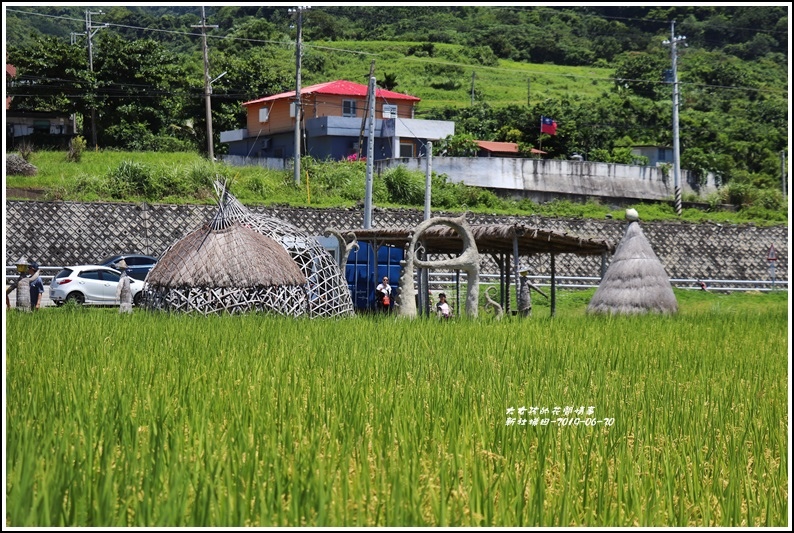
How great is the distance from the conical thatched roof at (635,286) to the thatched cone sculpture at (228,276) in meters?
5.37

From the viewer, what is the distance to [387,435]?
177 inches

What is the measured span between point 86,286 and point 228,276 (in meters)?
9.23

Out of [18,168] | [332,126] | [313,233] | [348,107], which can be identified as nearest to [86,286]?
[313,233]

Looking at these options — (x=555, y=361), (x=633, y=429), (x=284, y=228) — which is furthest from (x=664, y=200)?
(x=633, y=429)

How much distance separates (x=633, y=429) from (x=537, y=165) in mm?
32267

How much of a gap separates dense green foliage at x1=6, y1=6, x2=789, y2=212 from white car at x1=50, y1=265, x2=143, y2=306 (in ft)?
31.7

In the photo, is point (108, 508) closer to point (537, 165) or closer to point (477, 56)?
point (537, 165)

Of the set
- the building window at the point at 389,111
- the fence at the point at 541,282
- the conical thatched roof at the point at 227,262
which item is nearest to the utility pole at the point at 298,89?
the fence at the point at 541,282

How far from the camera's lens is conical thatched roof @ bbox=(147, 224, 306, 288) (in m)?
13.8

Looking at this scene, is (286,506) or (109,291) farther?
(109,291)

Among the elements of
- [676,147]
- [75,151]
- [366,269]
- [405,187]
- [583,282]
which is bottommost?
[583,282]

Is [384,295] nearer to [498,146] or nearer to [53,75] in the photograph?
[53,75]

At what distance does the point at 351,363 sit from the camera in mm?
7695

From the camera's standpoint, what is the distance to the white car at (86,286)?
21.7m
